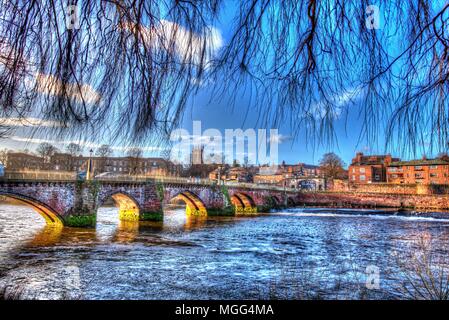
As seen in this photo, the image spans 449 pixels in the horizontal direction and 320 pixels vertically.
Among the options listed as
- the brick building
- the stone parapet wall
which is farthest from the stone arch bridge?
the brick building

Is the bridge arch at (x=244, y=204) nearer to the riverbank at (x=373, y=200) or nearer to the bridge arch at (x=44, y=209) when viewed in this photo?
the riverbank at (x=373, y=200)

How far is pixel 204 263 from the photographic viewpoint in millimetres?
17656

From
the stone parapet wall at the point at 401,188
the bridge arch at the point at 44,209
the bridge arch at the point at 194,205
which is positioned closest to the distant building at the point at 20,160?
the bridge arch at the point at 44,209

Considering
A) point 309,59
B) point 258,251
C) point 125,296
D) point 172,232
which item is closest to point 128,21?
point 309,59

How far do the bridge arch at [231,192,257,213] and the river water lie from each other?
1195 inches

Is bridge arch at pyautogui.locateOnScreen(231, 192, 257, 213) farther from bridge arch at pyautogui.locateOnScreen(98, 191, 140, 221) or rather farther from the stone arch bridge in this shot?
bridge arch at pyautogui.locateOnScreen(98, 191, 140, 221)

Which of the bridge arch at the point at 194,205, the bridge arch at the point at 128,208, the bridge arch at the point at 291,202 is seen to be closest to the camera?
the bridge arch at the point at 128,208

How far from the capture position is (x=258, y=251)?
69.3ft

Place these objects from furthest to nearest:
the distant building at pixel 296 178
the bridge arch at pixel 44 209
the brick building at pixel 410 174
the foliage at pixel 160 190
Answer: the distant building at pixel 296 178, the brick building at pixel 410 174, the foliage at pixel 160 190, the bridge arch at pixel 44 209

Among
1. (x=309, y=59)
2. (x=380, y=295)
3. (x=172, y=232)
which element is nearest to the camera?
(x=309, y=59)

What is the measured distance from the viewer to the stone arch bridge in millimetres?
27181

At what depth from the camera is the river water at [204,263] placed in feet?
40.5
